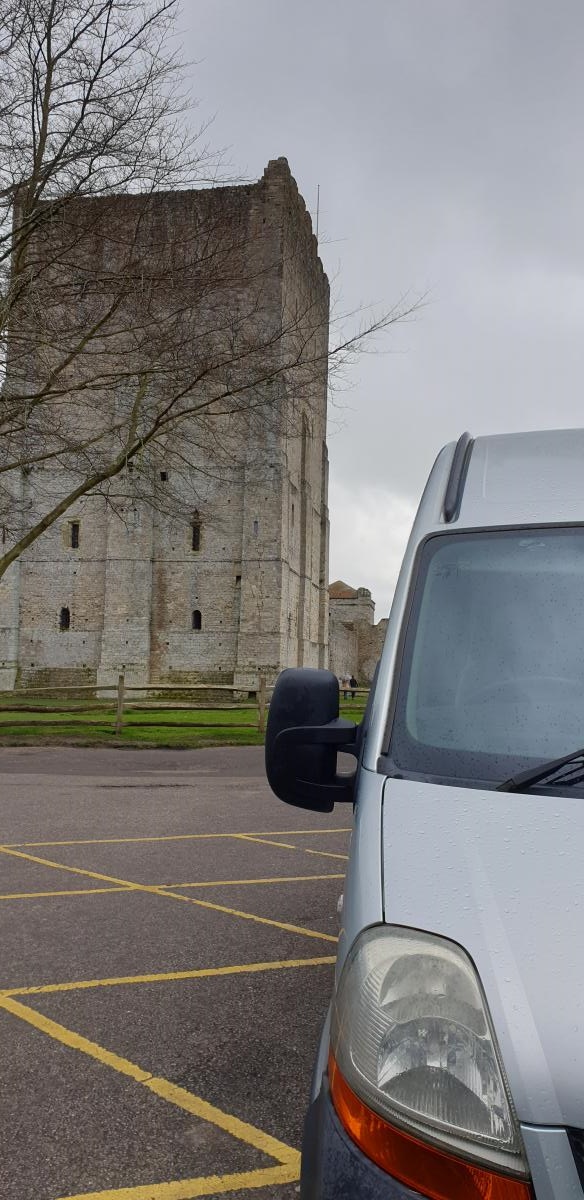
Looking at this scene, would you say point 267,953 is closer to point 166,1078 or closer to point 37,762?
point 166,1078

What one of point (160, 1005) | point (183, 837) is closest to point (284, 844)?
point (183, 837)

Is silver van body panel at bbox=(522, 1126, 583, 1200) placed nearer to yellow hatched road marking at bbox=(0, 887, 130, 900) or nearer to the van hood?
the van hood

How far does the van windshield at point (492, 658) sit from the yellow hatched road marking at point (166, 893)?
3.29 metres

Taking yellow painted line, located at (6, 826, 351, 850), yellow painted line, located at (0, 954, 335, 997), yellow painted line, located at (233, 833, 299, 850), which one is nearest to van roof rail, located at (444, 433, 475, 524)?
yellow painted line, located at (0, 954, 335, 997)

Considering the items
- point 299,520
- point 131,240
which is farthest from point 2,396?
point 299,520

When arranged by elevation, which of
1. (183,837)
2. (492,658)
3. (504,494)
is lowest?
(183,837)

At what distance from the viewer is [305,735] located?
2.75 metres

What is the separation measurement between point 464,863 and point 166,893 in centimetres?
502

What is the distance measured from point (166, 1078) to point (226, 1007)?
0.77 meters

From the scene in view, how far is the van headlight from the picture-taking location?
161 cm

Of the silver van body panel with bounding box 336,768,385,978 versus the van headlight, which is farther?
the silver van body panel with bounding box 336,768,385,978

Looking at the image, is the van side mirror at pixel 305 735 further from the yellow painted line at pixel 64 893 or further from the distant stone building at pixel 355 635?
the distant stone building at pixel 355 635

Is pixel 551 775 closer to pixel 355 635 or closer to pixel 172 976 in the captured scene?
pixel 172 976

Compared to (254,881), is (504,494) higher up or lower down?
higher up
